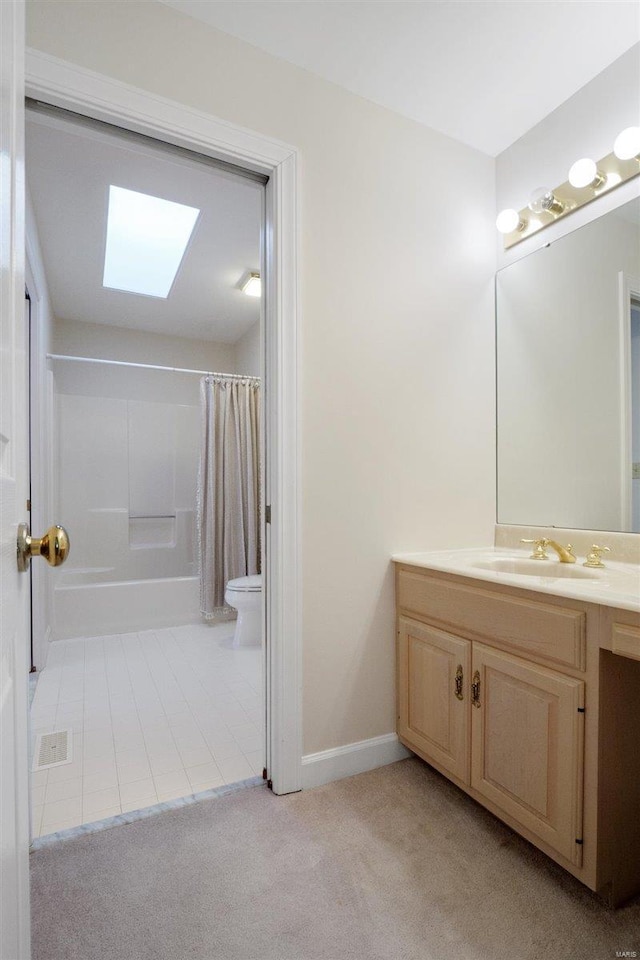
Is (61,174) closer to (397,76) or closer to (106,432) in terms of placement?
(397,76)

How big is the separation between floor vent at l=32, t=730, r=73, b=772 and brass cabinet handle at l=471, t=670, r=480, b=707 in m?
1.53

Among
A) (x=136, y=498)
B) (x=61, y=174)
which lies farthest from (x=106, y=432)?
(x=61, y=174)

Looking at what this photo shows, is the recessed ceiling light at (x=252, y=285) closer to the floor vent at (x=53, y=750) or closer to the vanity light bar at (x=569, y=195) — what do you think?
the vanity light bar at (x=569, y=195)

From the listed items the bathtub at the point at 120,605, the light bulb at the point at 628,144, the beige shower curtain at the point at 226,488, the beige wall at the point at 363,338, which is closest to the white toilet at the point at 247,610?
the beige shower curtain at the point at 226,488

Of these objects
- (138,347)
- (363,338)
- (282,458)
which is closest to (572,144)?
(363,338)

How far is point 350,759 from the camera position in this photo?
5.76ft

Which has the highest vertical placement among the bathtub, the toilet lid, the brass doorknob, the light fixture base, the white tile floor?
the light fixture base

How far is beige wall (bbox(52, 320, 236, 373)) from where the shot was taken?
404 centimetres

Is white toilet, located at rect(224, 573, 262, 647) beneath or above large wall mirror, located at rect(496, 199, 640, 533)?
beneath

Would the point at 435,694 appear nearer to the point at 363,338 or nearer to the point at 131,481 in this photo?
the point at 363,338

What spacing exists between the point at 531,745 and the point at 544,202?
1.92 metres

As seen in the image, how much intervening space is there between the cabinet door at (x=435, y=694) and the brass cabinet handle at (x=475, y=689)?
0.9 inches

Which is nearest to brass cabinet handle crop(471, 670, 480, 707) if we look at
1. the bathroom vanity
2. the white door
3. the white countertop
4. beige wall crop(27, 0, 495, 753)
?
the bathroom vanity

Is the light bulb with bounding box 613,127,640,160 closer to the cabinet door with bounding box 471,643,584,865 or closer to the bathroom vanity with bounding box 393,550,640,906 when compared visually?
the bathroom vanity with bounding box 393,550,640,906
